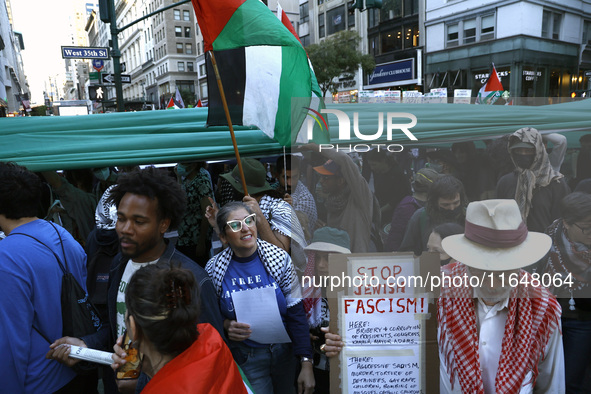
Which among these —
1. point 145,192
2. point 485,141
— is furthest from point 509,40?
point 145,192

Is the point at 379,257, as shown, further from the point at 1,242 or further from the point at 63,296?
the point at 1,242

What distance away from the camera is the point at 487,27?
25.8 metres

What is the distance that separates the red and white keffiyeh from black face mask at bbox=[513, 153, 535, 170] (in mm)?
644

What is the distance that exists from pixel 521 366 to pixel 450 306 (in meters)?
0.36

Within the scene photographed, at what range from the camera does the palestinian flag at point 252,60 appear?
111 inches

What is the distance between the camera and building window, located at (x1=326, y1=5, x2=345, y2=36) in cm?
3572

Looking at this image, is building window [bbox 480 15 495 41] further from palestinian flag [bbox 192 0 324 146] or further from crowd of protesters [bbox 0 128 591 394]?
palestinian flag [bbox 192 0 324 146]

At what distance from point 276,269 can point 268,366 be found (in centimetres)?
55

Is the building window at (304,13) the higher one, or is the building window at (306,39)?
the building window at (304,13)

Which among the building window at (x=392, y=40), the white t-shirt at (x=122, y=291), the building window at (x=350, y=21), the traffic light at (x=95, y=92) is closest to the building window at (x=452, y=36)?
the building window at (x=392, y=40)

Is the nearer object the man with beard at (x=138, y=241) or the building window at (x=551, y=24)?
the man with beard at (x=138, y=241)

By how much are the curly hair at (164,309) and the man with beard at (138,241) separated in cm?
41

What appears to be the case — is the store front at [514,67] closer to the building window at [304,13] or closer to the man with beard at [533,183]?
the building window at [304,13]

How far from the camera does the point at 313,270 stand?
2158mm
